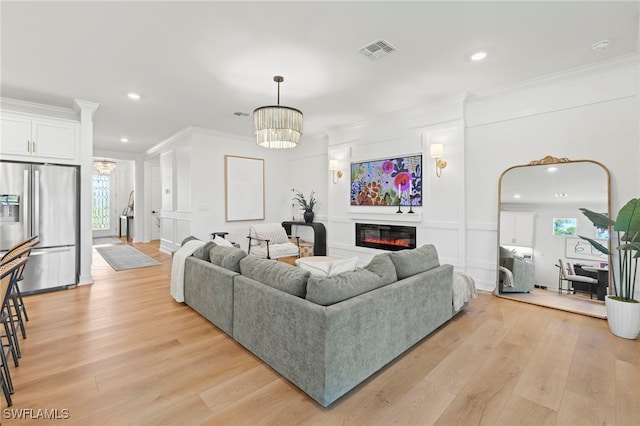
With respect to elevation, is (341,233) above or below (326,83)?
below

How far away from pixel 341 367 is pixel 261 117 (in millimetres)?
2583

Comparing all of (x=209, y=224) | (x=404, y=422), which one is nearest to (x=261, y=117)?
(x=404, y=422)

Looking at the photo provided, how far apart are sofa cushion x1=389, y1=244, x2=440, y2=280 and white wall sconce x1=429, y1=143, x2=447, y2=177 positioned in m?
1.91

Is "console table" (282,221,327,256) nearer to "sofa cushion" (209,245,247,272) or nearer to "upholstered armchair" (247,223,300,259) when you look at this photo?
"upholstered armchair" (247,223,300,259)

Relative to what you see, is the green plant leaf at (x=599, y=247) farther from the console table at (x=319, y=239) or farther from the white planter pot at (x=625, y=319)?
the console table at (x=319, y=239)

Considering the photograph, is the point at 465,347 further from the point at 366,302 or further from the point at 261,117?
the point at 261,117

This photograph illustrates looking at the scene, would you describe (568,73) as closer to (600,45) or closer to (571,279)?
(600,45)

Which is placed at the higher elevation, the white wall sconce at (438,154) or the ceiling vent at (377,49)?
the ceiling vent at (377,49)

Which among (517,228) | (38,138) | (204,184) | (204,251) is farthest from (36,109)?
(517,228)

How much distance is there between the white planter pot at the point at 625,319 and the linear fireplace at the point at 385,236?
2480 mm

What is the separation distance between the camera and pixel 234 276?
2.63 m

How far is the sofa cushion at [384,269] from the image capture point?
2.39 m

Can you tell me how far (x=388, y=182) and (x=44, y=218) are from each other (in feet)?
17.0

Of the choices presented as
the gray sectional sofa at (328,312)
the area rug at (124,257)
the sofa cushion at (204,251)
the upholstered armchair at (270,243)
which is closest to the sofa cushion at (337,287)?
the gray sectional sofa at (328,312)
